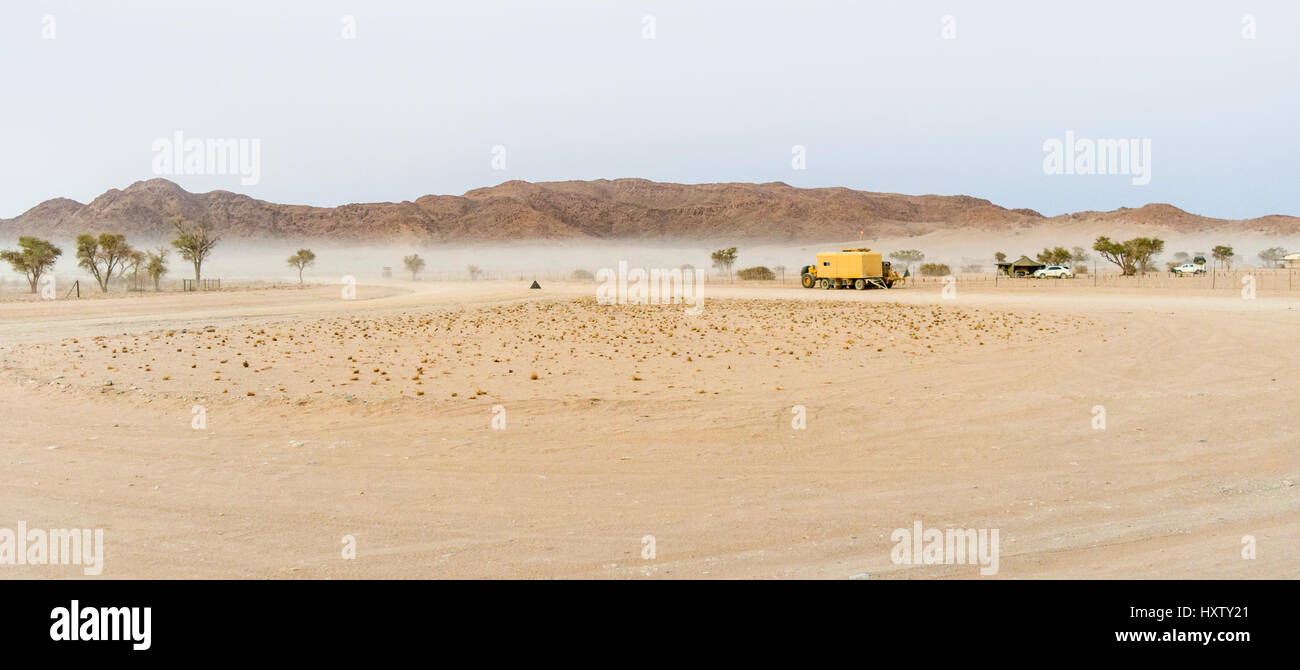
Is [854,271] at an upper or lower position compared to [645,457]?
upper

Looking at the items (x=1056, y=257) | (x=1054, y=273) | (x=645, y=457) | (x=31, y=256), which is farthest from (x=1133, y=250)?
(x=31, y=256)

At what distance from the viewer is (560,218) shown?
171000 mm

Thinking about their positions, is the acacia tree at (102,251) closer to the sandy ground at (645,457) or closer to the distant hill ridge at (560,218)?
the sandy ground at (645,457)

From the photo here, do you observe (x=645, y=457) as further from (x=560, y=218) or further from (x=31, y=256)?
(x=560, y=218)

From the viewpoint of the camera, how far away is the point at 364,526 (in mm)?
6512

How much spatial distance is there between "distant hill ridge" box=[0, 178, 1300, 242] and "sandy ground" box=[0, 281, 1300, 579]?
141 meters

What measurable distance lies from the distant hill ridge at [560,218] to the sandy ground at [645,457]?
463 feet

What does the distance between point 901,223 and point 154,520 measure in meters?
170

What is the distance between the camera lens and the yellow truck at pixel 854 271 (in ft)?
171

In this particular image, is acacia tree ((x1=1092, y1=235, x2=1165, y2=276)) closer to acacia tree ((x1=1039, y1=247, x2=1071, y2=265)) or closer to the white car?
the white car

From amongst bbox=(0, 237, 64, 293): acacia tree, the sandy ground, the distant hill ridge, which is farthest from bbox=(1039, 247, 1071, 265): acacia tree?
bbox=(0, 237, 64, 293): acacia tree

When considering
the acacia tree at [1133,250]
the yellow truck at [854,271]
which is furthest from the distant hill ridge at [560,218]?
the yellow truck at [854,271]

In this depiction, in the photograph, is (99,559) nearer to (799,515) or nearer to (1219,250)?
(799,515)

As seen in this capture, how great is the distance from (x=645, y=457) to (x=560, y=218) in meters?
165
